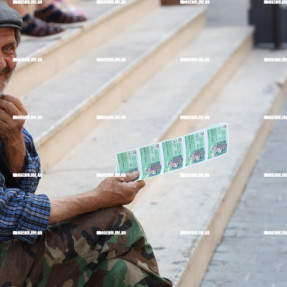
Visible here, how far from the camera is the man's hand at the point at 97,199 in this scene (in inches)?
108

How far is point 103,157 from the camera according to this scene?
4.66 m

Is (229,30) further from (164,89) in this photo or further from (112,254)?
(112,254)

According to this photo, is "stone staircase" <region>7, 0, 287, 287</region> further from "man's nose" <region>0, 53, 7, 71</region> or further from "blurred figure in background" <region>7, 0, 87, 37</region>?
"man's nose" <region>0, 53, 7, 71</region>

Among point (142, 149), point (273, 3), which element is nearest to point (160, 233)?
point (142, 149)

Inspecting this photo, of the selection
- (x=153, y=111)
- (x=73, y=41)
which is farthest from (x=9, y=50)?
(x=73, y=41)

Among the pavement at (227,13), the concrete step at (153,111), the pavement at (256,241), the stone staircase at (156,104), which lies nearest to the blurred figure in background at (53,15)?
the stone staircase at (156,104)

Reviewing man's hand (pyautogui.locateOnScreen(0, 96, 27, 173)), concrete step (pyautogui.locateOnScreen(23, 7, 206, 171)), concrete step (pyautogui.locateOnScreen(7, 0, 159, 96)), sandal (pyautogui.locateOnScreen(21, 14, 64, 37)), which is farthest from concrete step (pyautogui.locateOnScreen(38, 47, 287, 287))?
man's hand (pyautogui.locateOnScreen(0, 96, 27, 173))

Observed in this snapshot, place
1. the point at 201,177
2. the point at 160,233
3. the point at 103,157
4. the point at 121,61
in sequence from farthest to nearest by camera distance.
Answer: the point at 121,61
the point at 201,177
the point at 103,157
the point at 160,233

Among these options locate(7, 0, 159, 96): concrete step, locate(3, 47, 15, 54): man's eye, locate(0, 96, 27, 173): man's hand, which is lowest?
locate(7, 0, 159, 96): concrete step

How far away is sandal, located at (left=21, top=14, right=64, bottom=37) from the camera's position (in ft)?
19.0

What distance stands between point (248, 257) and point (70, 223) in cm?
178

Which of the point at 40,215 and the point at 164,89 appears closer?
the point at 40,215

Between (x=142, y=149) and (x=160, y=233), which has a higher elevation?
(x=142, y=149)

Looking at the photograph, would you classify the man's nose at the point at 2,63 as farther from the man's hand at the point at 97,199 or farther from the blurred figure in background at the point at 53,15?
the blurred figure in background at the point at 53,15
